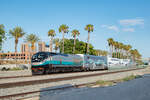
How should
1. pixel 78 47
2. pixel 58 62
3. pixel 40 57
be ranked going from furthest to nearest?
1. pixel 78 47
2. pixel 58 62
3. pixel 40 57

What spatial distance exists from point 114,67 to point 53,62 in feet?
98.3

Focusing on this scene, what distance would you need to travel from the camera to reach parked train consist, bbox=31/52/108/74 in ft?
77.0

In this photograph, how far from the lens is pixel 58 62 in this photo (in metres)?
26.2

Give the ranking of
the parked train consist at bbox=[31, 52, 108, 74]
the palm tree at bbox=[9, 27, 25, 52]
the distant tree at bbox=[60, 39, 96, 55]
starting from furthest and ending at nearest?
the distant tree at bbox=[60, 39, 96, 55] < the palm tree at bbox=[9, 27, 25, 52] < the parked train consist at bbox=[31, 52, 108, 74]

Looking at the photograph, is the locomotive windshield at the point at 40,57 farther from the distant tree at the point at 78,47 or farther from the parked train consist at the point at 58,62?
the distant tree at the point at 78,47

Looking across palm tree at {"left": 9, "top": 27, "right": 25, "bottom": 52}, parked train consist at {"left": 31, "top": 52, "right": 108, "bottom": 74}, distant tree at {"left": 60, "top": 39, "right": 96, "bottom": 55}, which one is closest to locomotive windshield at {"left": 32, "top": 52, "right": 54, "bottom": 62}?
parked train consist at {"left": 31, "top": 52, "right": 108, "bottom": 74}

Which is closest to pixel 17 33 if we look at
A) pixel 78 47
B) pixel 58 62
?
pixel 58 62

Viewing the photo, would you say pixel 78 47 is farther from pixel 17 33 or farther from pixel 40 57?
pixel 40 57

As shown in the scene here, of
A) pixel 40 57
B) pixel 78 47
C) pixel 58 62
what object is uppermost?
pixel 78 47

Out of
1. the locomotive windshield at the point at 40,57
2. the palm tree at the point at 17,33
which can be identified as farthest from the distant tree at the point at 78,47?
the locomotive windshield at the point at 40,57

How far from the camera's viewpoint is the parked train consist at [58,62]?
23484 millimetres

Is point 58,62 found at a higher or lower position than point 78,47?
lower

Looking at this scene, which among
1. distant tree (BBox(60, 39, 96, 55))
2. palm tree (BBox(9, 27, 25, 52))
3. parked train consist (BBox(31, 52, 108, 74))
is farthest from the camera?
distant tree (BBox(60, 39, 96, 55))

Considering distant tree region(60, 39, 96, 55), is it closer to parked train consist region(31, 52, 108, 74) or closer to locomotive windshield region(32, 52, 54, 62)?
parked train consist region(31, 52, 108, 74)
